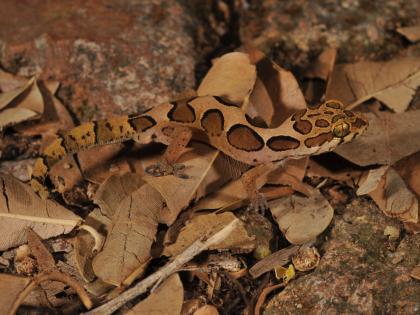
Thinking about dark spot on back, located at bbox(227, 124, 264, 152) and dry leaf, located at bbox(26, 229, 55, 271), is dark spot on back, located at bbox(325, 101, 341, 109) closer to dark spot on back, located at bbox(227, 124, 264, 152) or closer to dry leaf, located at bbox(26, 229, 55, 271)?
dark spot on back, located at bbox(227, 124, 264, 152)

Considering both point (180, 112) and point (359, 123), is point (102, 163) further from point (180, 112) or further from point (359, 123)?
point (359, 123)

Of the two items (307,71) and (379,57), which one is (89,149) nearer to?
(307,71)

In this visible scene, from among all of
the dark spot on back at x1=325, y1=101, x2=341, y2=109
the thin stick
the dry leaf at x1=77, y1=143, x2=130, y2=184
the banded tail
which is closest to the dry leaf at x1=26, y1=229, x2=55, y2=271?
the thin stick

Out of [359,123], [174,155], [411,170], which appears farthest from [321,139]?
[174,155]

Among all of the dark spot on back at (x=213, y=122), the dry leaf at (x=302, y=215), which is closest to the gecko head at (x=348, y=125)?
the dry leaf at (x=302, y=215)

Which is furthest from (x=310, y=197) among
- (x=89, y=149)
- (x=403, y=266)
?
(x=89, y=149)
